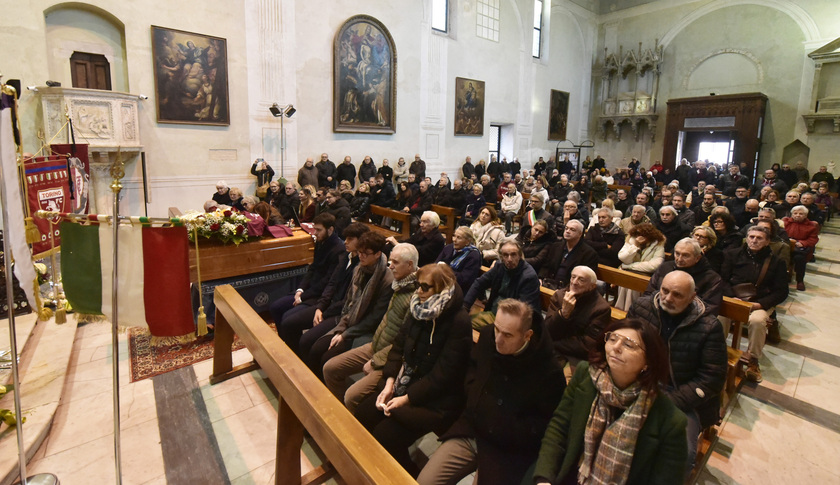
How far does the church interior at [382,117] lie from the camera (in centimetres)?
315

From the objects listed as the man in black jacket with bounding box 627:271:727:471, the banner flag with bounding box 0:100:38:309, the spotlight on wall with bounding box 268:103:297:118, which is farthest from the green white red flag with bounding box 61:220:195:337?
the spotlight on wall with bounding box 268:103:297:118

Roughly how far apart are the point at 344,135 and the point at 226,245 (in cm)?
785

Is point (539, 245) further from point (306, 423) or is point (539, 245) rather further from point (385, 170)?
point (385, 170)

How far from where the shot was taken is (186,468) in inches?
112

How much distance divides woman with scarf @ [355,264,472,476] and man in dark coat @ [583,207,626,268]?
3.09m

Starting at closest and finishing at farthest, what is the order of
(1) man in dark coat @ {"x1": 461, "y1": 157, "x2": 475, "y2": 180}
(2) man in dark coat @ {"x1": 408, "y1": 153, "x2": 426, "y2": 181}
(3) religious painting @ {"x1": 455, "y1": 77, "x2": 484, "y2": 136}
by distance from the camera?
(2) man in dark coat @ {"x1": 408, "y1": 153, "x2": 426, "y2": 181} → (3) religious painting @ {"x1": 455, "y1": 77, "x2": 484, "y2": 136} → (1) man in dark coat @ {"x1": 461, "y1": 157, "x2": 475, "y2": 180}

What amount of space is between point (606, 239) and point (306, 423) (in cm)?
430

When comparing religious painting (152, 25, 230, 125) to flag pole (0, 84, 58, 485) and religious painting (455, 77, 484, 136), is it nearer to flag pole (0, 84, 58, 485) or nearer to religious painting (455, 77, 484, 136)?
religious painting (455, 77, 484, 136)

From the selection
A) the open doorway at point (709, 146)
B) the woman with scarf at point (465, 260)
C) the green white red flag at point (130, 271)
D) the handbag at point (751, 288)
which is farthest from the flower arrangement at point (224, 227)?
the open doorway at point (709, 146)

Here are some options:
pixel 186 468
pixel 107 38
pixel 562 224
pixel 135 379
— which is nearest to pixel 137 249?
pixel 186 468

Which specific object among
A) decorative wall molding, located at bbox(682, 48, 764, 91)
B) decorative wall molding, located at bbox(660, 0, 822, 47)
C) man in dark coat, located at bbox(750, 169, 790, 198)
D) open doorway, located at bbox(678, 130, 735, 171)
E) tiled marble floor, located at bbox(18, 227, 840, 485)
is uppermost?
decorative wall molding, located at bbox(660, 0, 822, 47)

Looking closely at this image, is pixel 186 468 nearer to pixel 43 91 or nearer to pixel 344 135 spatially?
pixel 43 91

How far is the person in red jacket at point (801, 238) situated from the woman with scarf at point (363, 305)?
6.13 metres

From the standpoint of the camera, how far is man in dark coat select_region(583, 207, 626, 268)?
5168mm
